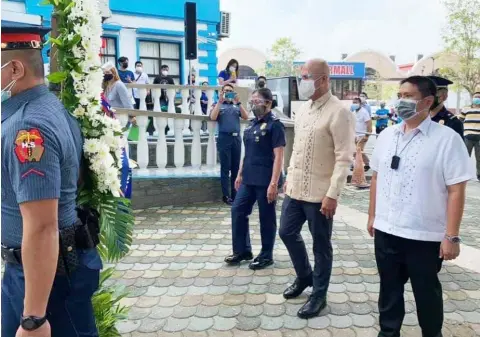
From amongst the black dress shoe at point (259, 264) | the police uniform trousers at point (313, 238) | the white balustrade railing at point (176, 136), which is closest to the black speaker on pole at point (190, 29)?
the white balustrade railing at point (176, 136)

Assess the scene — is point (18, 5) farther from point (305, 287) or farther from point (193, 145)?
point (305, 287)

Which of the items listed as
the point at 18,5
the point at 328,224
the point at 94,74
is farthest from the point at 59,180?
the point at 18,5

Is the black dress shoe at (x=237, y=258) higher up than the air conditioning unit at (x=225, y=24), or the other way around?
the air conditioning unit at (x=225, y=24)

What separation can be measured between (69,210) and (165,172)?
4885 millimetres

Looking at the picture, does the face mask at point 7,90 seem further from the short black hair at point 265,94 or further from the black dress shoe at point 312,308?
the short black hair at point 265,94

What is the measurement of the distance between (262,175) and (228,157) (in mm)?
2431

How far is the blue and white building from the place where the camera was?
13031 millimetres

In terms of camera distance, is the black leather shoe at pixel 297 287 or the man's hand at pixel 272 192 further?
the man's hand at pixel 272 192

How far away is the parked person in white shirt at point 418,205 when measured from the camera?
2600 mm

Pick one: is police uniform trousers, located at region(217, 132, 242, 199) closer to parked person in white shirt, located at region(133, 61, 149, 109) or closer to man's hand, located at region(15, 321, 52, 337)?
parked person in white shirt, located at region(133, 61, 149, 109)

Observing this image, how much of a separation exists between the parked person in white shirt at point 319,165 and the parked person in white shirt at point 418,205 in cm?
34

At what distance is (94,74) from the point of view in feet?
7.53

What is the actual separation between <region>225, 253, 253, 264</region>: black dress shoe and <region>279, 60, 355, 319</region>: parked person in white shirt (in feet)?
3.64

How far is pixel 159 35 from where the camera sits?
1391cm
